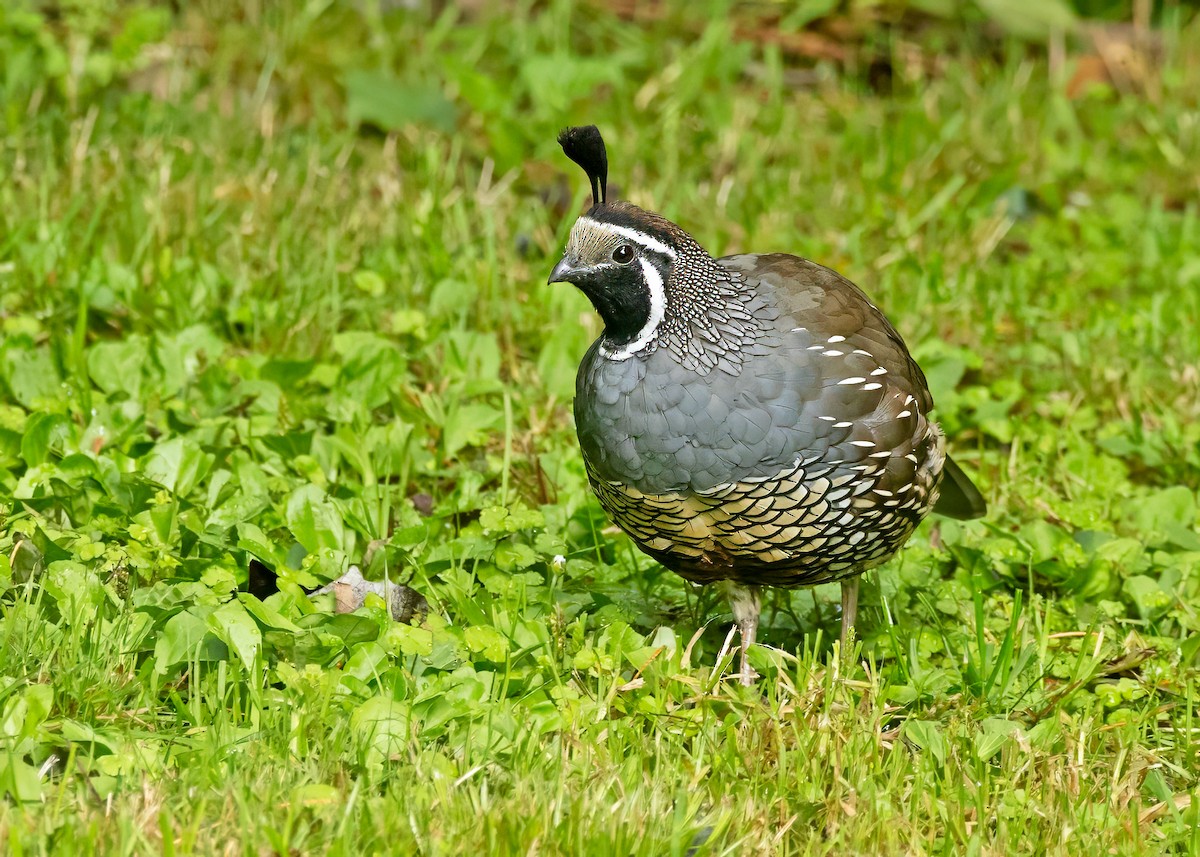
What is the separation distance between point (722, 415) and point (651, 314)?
0.29 metres

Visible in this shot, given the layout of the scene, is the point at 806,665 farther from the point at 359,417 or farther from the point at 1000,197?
the point at 1000,197

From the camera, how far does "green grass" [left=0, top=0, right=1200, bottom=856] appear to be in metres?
3.17

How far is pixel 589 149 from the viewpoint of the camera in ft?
11.8

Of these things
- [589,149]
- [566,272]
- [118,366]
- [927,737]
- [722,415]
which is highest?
[589,149]

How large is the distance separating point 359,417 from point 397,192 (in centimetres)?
167

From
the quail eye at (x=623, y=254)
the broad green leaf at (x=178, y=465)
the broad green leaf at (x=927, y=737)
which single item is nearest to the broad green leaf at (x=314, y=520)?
the broad green leaf at (x=178, y=465)

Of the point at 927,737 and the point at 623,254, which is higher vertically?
the point at 623,254

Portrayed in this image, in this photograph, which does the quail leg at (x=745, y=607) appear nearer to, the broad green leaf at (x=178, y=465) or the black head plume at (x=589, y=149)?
the black head plume at (x=589, y=149)

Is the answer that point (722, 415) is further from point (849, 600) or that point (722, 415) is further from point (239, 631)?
point (239, 631)

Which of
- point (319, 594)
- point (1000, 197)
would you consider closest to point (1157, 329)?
point (1000, 197)

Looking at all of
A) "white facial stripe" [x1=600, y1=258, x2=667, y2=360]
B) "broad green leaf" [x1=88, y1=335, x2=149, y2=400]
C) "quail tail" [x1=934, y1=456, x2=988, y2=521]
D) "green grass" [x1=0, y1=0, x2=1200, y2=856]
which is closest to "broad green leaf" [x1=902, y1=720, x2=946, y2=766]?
"green grass" [x1=0, y1=0, x2=1200, y2=856]

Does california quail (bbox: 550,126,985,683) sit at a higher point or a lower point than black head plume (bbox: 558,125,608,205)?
lower

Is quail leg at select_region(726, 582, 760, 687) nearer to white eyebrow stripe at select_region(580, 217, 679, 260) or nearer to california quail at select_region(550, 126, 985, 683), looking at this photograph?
california quail at select_region(550, 126, 985, 683)

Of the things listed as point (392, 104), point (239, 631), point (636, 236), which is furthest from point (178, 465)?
point (392, 104)
